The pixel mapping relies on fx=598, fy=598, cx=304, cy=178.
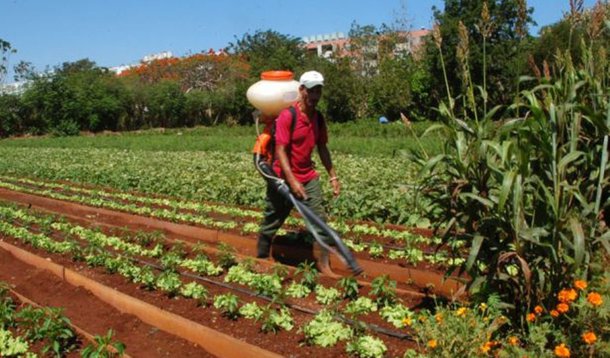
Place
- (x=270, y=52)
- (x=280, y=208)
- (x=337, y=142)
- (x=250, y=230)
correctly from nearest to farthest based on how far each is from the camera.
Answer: (x=280, y=208) < (x=250, y=230) < (x=337, y=142) < (x=270, y=52)

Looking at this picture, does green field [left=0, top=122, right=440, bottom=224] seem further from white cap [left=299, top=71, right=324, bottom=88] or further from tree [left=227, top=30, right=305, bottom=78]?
tree [left=227, top=30, right=305, bottom=78]

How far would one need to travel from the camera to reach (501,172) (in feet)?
10.7

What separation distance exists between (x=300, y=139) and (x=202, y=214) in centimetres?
380

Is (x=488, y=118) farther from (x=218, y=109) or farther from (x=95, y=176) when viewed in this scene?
(x=218, y=109)

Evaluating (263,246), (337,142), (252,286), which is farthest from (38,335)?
(337,142)

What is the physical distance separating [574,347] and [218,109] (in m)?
42.2

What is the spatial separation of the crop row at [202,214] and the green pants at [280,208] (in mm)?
850

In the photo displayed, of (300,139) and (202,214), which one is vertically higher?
(300,139)

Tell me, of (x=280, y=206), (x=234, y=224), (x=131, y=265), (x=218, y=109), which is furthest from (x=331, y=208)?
(x=218, y=109)

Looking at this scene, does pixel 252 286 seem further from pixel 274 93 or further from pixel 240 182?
pixel 240 182

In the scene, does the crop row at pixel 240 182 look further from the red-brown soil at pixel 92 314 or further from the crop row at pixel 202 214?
the red-brown soil at pixel 92 314

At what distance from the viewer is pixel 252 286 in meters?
5.20

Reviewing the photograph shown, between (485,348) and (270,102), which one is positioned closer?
(485,348)

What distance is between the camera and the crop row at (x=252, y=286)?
402 centimetres
